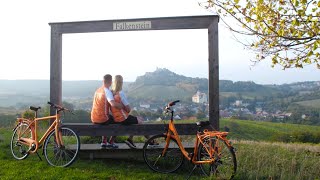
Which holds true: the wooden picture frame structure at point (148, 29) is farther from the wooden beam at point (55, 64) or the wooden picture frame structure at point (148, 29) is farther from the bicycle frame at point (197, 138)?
the bicycle frame at point (197, 138)

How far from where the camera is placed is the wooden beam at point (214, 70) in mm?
8992

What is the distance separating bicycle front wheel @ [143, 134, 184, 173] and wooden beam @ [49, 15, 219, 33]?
2.55 metres

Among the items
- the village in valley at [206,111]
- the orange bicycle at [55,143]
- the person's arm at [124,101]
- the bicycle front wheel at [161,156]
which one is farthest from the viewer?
the village in valley at [206,111]

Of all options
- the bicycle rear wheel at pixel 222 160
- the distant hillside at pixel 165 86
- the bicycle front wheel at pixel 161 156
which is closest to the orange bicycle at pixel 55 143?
the bicycle front wheel at pixel 161 156

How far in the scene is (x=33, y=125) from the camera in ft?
30.2

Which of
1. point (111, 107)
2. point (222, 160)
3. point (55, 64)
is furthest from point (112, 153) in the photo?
point (222, 160)

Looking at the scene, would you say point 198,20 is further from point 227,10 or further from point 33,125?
point 33,125

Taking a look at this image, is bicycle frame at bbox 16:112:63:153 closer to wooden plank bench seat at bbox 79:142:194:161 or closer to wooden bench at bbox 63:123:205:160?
wooden bench at bbox 63:123:205:160

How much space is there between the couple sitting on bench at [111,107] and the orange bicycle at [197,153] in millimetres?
778

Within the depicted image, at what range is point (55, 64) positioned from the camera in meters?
9.55

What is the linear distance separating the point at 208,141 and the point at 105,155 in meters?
2.48

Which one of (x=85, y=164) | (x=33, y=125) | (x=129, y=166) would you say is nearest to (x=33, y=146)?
(x=33, y=125)

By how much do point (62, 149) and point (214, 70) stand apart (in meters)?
3.61

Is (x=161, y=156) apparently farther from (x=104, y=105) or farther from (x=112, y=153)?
(x=104, y=105)
